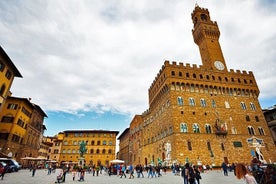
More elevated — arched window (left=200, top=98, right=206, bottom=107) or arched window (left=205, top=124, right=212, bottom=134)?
arched window (left=200, top=98, right=206, bottom=107)

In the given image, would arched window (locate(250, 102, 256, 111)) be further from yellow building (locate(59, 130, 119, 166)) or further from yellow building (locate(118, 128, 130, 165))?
yellow building (locate(59, 130, 119, 166))

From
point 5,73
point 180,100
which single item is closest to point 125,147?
point 180,100

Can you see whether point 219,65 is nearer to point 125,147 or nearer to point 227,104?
point 227,104

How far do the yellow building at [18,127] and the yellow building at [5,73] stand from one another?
8.21 metres

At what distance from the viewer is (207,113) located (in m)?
30.4

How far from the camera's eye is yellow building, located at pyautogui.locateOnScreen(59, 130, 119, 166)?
183ft

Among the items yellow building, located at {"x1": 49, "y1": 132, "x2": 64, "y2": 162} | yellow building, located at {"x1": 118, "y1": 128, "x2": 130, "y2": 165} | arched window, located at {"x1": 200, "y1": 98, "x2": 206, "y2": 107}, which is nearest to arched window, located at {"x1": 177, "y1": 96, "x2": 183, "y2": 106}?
arched window, located at {"x1": 200, "y1": 98, "x2": 206, "y2": 107}

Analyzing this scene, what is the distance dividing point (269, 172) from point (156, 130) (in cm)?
2988

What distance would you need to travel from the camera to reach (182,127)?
92.4 feet

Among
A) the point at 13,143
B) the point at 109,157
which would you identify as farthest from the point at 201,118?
the point at 109,157

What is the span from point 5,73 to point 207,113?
107 ft

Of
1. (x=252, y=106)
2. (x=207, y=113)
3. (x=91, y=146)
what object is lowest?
(x=91, y=146)

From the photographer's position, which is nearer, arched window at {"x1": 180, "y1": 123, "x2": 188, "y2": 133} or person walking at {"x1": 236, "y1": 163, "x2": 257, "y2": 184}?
person walking at {"x1": 236, "y1": 163, "x2": 257, "y2": 184}

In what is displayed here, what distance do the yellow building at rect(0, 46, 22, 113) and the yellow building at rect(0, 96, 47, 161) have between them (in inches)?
323
